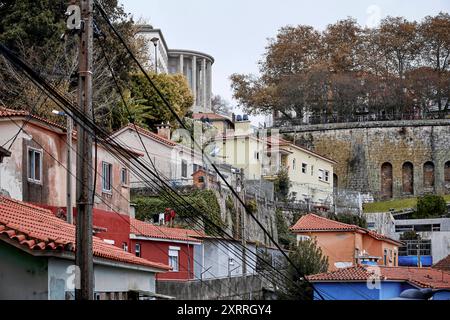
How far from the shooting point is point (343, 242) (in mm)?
46094

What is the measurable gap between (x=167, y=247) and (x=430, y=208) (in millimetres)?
42548

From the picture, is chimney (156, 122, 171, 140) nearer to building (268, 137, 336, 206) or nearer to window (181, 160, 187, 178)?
window (181, 160, 187, 178)

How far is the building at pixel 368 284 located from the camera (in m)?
32.5

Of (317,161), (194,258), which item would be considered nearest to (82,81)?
(194,258)

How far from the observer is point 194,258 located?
3725 centimetres

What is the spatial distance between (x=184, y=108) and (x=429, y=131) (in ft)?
107

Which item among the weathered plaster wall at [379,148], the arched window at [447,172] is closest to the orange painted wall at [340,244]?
the weathered plaster wall at [379,148]

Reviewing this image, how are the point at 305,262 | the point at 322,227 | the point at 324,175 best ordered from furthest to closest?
the point at 324,175 < the point at 322,227 < the point at 305,262

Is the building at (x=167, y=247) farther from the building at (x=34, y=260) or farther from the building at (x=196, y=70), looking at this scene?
the building at (x=196, y=70)

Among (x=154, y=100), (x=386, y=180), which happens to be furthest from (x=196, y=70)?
(x=154, y=100)

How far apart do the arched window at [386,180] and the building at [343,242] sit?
40255 mm

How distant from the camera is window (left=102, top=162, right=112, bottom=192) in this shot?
33.5 metres

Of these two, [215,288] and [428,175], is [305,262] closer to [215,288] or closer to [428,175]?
[215,288]
